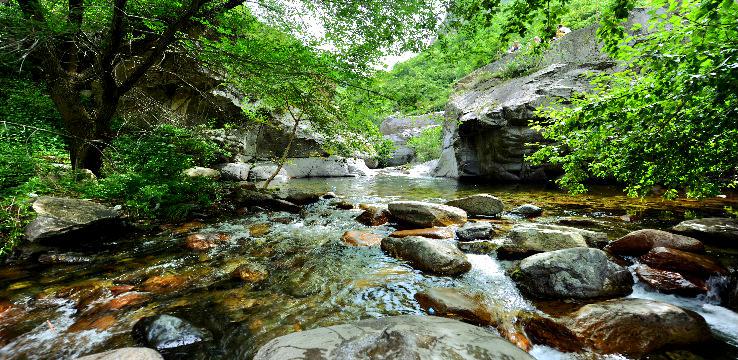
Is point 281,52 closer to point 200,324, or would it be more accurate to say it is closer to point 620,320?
point 200,324

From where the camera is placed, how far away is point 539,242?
4.98 meters

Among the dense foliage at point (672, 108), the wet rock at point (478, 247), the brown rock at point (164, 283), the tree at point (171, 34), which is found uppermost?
the tree at point (171, 34)

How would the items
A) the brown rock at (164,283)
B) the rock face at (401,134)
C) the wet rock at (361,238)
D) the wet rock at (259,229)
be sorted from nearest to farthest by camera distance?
the brown rock at (164,283), the wet rock at (361,238), the wet rock at (259,229), the rock face at (401,134)

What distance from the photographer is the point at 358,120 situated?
8.16 m

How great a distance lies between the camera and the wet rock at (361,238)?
19.3ft

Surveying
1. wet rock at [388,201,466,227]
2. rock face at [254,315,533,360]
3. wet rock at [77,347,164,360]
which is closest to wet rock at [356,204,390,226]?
wet rock at [388,201,466,227]

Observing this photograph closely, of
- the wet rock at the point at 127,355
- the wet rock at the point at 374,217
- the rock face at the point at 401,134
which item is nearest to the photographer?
the wet rock at the point at 127,355

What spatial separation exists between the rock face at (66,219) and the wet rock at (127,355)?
348 centimetres

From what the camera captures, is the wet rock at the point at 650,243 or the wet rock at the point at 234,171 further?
the wet rock at the point at 234,171

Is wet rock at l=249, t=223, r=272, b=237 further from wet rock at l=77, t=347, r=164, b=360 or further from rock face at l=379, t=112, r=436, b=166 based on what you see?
rock face at l=379, t=112, r=436, b=166

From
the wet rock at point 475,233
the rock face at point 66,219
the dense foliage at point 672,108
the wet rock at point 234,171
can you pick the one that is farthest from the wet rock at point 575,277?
the wet rock at point 234,171

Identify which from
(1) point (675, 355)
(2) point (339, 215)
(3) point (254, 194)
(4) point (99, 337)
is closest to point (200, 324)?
(4) point (99, 337)

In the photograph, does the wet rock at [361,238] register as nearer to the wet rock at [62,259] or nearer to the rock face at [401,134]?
the wet rock at [62,259]

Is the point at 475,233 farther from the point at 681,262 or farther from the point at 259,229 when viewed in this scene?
the point at 259,229
